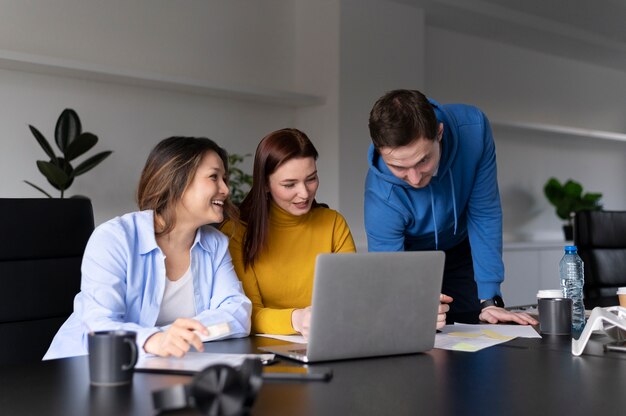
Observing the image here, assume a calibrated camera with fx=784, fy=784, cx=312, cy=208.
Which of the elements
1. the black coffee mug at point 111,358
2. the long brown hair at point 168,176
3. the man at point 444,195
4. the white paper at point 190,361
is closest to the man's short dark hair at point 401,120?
the man at point 444,195

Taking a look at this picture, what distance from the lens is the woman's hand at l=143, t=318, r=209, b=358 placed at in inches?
54.1

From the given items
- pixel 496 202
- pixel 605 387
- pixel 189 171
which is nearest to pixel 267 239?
pixel 189 171

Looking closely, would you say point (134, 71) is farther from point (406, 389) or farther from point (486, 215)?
point (406, 389)

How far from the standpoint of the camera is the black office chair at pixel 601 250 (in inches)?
121

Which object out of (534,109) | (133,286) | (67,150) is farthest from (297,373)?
(534,109)

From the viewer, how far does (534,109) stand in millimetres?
6809

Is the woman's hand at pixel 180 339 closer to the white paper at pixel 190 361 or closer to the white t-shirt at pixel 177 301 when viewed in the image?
the white paper at pixel 190 361

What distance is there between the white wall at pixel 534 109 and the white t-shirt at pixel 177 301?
14.0 feet

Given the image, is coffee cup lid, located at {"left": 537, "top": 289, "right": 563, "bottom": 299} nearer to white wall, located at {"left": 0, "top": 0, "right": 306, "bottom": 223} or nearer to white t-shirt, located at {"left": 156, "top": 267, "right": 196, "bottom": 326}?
white t-shirt, located at {"left": 156, "top": 267, "right": 196, "bottom": 326}

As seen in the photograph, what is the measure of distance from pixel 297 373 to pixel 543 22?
5.41m

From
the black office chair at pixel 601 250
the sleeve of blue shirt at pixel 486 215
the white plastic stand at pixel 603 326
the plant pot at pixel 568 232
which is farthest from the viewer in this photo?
the plant pot at pixel 568 232

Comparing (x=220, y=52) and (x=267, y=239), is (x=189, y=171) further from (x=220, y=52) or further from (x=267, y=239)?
(x=220, y=52)

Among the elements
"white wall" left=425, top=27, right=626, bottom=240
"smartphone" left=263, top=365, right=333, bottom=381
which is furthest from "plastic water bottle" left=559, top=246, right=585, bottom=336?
"white wall" left=425, top=27, right=626, bottom=240

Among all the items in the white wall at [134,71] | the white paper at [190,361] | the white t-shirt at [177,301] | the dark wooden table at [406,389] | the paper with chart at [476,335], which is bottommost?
the dark wooden table at [406,389]
